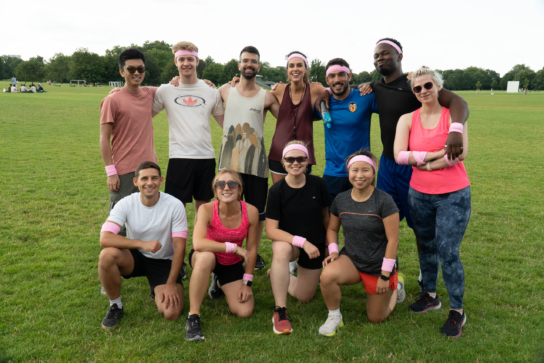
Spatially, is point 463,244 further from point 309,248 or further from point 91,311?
point 91,311

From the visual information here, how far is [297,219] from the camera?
4.42 m

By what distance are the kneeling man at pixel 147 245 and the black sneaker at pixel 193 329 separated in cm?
32

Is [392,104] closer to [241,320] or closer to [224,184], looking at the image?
[224,184]

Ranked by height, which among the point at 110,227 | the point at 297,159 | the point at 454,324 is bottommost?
the point at 454,324

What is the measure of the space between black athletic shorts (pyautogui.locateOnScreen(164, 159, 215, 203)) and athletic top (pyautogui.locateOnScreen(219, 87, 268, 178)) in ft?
1.16

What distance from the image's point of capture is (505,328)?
13.2ft

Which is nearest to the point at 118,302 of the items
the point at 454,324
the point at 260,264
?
the point at 260,264

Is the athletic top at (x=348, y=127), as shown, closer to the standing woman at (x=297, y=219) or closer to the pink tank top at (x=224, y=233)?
the standing woman at (x=297, y=219)

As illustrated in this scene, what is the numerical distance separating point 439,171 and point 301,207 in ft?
4.85

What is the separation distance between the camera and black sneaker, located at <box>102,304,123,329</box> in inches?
157

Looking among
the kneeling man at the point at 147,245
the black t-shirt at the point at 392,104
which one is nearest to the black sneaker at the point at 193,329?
the kneeling man at the point at 147,245

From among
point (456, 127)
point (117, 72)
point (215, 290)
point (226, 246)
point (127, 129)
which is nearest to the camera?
point (456, 127)

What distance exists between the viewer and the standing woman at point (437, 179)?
381 cm

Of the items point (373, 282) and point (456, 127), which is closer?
point (456, 127)
